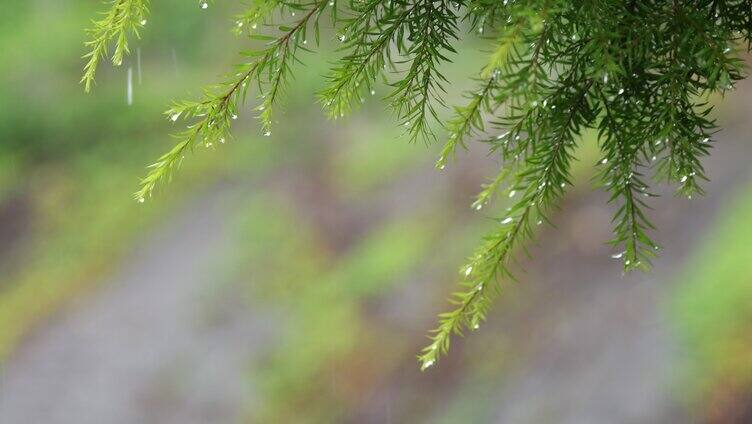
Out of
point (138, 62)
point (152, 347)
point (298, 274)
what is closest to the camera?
point (152, 347)

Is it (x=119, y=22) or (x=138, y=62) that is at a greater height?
(x=138, y=62)

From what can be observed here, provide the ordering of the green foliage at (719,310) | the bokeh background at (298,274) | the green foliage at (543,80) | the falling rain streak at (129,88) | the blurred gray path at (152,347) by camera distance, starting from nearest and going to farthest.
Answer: the green foliage at (543,80) → the green foliage at (719,310) → the bokeh background at (298,274) → the blurred gray path at (152,347) → the falling rain streak at (129,88)

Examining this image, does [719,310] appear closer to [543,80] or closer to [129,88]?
[543,80]

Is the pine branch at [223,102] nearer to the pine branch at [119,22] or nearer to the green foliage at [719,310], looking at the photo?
the pine branch at [119,22]

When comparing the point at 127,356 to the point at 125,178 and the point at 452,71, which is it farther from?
the point at 452,71

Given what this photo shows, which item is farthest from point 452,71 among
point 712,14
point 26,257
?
point 712,14

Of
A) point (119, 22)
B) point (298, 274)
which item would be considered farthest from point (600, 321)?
point (119, 22)

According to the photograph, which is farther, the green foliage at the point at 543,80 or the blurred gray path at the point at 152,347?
the blurred gray path at the point at 152,347

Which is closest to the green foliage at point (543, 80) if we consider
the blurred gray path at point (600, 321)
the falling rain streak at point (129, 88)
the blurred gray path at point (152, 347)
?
the blurred gray path at point (600, 321)
